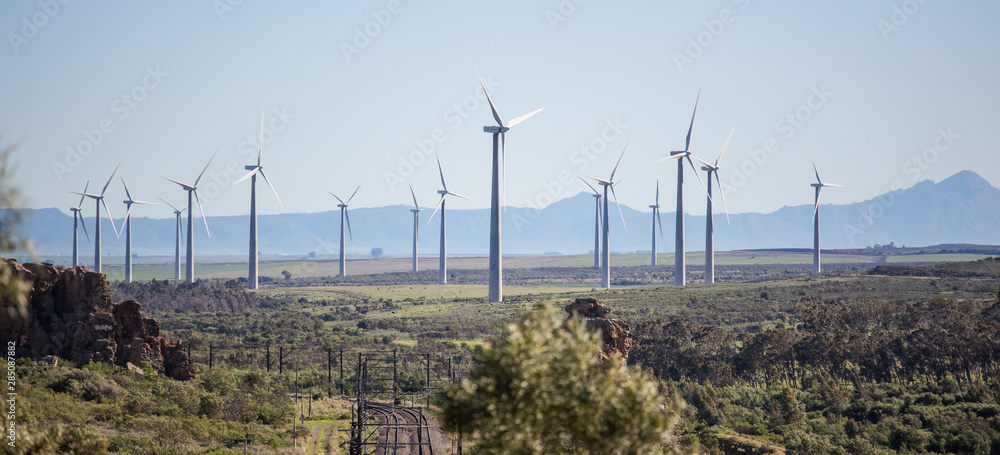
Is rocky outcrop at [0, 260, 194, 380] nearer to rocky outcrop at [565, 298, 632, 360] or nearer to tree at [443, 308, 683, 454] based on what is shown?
rocky outcrop at [565, 298, 632, 360]

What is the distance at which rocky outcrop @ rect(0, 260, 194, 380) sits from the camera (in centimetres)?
5275

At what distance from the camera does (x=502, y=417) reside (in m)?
16.1

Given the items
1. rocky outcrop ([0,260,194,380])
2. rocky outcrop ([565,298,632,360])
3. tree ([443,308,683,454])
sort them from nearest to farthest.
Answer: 1. tree ([443,308,683,454])
2. rocky outcrop ([565,298,632,360])
3. rocky outcrop ([0,260,194,380])

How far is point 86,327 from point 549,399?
47.7 metres

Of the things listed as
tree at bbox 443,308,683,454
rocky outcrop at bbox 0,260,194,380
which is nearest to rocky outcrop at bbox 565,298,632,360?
tree at bbox 443,308,683,454

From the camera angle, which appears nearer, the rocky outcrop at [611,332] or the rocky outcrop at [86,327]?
the rocky outcrop at [611,332]

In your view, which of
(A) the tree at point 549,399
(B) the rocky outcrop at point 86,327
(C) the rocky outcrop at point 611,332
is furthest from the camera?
(B) the rocky outcrop at point 86,327

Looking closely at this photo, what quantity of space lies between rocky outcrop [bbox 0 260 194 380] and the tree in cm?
4494

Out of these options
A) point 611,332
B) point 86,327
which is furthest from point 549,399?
point 86,327

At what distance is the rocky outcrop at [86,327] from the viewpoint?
52750mm

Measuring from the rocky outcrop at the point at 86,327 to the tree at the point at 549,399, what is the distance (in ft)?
147

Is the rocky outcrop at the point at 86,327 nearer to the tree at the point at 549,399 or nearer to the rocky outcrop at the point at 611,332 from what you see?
the rocky outcrop at the point at 611,332

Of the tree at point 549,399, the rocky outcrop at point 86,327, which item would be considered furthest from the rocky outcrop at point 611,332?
the rocky outcrop at point 86,327

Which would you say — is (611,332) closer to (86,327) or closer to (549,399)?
(549,399)
